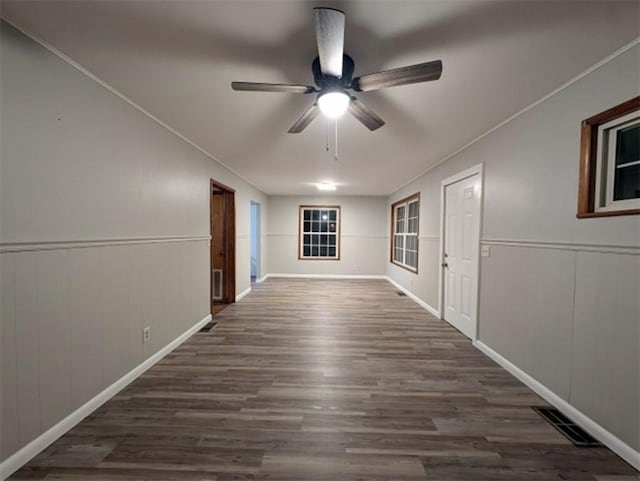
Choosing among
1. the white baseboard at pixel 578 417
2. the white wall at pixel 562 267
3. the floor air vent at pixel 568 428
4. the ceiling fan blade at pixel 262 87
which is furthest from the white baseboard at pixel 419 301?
the ceiling fan blade at pixel 262 87

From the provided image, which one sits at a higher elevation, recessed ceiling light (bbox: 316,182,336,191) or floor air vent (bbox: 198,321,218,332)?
recessed ceiling light (bbox: 316,182,336,191)

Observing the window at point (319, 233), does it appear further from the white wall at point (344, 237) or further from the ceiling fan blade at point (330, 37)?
the ceiling fan blade at point (330, 37)

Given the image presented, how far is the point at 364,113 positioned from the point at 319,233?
6.34 meters

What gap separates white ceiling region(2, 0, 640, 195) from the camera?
1.45 meters

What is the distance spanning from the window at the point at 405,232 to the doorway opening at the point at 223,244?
3.47 metres

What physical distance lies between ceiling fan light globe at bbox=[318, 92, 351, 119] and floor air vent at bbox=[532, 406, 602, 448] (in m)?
2.54

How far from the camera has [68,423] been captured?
1885 millimetres

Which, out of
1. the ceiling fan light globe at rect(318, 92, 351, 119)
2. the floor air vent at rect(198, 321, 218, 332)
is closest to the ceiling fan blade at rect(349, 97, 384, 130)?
the ceiling fan light globe at rect(318, 92, 351, 119)

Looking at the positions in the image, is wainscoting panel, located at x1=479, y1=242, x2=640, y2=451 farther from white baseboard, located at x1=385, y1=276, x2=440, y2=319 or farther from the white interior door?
white baseboard, located at x1=385, y1=276, x2=440, y2=319

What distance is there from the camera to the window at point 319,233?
27.3 ft

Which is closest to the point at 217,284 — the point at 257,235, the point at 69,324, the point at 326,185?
the point at 257,235

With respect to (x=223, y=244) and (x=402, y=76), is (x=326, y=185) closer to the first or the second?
(x=223, y=244)

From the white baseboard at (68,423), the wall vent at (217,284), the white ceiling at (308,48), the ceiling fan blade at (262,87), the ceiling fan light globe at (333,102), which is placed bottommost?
the white baseboard at (68,423)

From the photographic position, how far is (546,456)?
173 cm
